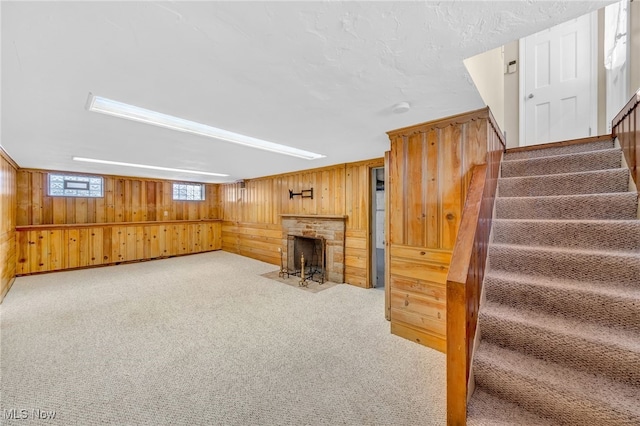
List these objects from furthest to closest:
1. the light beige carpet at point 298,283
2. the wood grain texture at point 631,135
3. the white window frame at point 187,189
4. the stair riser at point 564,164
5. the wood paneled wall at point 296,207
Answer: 1. the white window frame at point 187,189
2. the wood paneled wall at point 296,207
3. the light beige carpet at point 298,283
4. the stair riser at point 564,164
5. the wood grain texture at point 631,135

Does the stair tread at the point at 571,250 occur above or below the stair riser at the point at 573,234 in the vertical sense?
below

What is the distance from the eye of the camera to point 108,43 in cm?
117

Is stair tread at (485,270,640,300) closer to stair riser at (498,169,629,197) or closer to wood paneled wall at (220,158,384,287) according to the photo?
stair riser at (498,169,629,197)

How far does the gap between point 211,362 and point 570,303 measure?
101 inches

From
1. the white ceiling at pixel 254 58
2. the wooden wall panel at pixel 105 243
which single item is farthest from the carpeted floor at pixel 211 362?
the white ceiling at pixel 254 58

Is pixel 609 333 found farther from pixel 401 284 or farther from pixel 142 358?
pixel 142 358

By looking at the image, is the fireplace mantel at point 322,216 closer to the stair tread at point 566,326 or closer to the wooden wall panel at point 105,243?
the stair tread at point 566,326

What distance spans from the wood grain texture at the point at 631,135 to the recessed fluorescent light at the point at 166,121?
120 inches

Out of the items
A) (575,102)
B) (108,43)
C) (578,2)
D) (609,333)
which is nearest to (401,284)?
(609,333)

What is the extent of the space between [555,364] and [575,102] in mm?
3506

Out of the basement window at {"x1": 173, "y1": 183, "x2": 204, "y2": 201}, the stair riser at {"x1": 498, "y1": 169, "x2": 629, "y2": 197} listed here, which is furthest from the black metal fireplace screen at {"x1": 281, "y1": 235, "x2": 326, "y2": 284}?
the basement window at {"x1": 173, "y1": 183, "x2": 204, "y2": 201}

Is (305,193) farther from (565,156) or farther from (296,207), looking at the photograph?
(565,156)

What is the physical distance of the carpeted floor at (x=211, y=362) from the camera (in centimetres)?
157

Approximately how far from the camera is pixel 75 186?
18.2 ft
